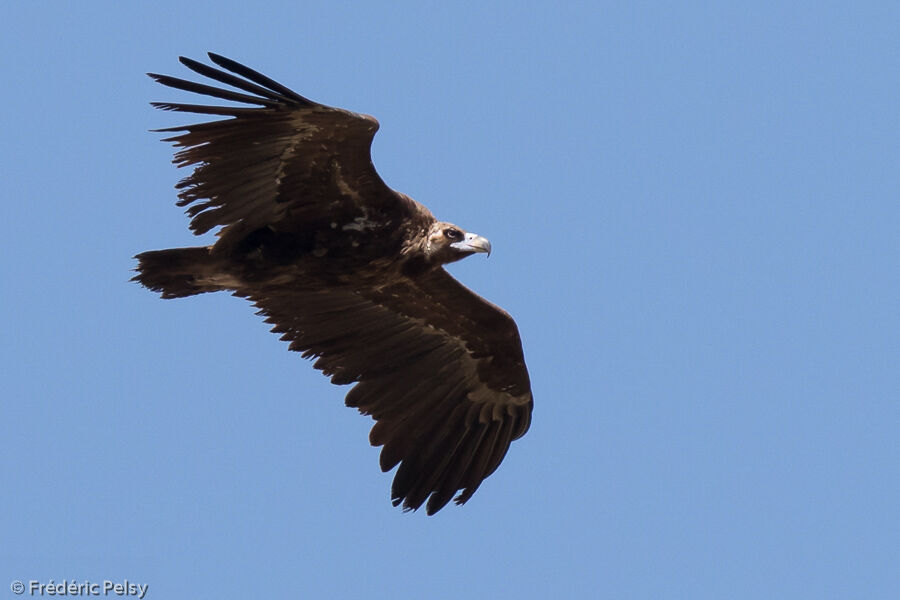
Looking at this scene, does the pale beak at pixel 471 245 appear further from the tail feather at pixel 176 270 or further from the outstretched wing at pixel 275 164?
the tail feather at pixel 176 270

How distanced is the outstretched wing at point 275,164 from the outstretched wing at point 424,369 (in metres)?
1.39

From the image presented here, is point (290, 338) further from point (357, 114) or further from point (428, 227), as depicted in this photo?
point (357, 114)

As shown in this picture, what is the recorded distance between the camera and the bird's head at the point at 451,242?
12.5 metres

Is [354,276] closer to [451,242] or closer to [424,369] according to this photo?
[451,242]

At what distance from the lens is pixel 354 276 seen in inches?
499

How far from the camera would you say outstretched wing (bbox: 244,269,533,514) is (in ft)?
45.0

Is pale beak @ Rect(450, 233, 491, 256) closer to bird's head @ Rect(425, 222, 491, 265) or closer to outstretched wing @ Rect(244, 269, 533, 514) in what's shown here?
bird's head @ Rect(425, 222, 491, 265)

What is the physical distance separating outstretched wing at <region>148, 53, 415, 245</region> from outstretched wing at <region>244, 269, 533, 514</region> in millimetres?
1388

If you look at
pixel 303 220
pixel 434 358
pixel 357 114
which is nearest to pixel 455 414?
pixel 434 358

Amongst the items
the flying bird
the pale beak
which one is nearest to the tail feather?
the flying bird

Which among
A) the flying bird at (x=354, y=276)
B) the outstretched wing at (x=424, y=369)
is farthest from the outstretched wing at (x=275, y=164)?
the outstretched wing at (x=424, y=369)

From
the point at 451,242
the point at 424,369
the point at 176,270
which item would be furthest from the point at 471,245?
the point at 176,270

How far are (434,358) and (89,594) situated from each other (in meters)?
3.97

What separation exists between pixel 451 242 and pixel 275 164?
5.32ft
